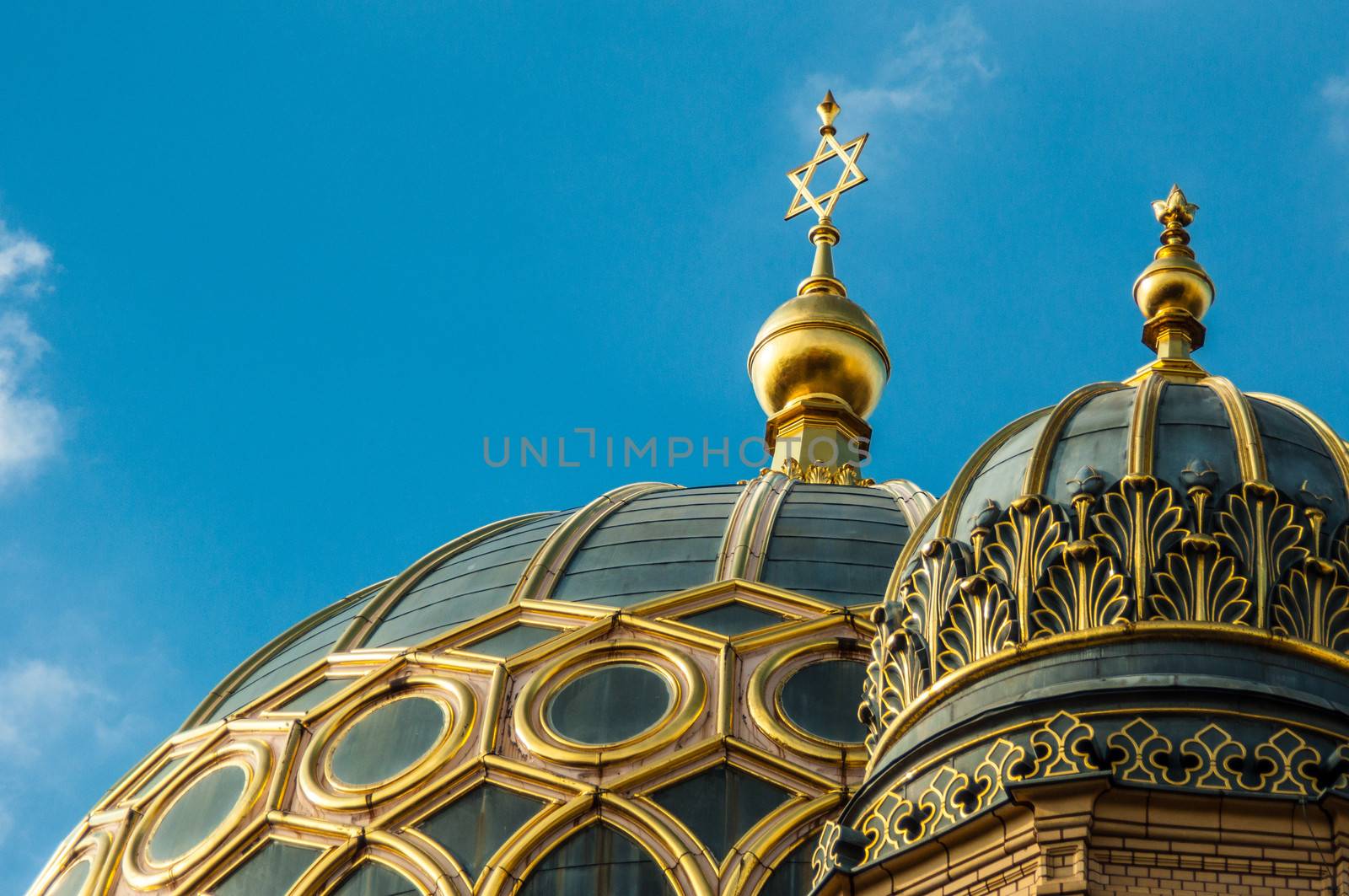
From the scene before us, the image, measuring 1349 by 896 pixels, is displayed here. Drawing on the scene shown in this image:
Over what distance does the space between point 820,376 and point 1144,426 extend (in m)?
15.1

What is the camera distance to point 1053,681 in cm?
1775

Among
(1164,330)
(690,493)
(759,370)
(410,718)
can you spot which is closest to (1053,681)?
(1164,330)

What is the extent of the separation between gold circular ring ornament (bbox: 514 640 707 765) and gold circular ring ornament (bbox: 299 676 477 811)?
1.68ft

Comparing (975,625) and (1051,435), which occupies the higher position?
(1051,435)

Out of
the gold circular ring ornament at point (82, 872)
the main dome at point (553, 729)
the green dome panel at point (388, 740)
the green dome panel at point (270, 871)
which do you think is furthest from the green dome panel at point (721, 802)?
the gold circular ring ornament at point (82, 872)

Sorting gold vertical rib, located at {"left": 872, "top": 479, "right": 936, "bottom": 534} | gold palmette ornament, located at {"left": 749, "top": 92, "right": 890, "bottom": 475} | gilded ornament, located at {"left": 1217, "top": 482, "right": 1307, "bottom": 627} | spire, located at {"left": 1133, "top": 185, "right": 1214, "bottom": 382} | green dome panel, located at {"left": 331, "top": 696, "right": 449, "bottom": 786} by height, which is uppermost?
gold palmette ornament, located at {"left": 749, "top": 92, "right": 890, "bottom": 475}

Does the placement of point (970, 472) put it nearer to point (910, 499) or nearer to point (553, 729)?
point (553, 729)

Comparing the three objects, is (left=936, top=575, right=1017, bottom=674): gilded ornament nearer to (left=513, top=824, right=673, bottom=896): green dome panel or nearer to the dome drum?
the dome drum

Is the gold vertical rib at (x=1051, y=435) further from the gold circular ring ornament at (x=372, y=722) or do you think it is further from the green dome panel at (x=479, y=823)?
the gold circular ring ornament at (x=372, y=722)

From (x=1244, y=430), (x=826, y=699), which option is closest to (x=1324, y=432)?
(x=1244, y=430)

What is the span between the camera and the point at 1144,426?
19.1 m

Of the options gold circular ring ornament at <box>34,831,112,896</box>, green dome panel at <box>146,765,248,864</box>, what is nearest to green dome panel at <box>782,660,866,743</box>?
green dome panel at <box>146,765,248,864</box>

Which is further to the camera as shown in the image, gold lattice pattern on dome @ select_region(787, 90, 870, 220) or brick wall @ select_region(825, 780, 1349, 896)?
gold lattice pattern on dome @ select_region(787, 90, 870, 220)

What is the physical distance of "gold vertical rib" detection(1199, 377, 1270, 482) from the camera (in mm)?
18812
